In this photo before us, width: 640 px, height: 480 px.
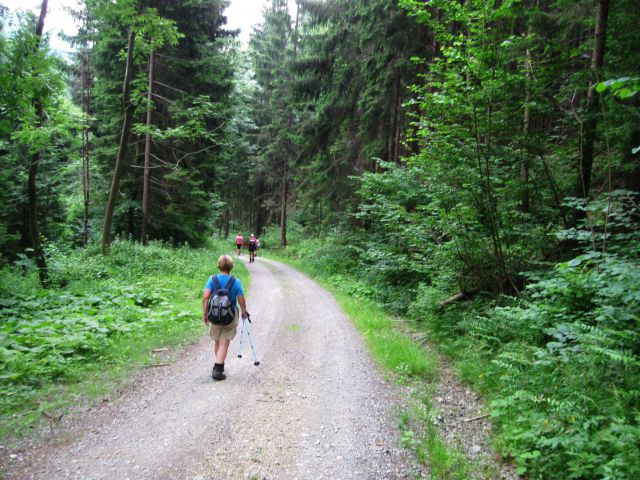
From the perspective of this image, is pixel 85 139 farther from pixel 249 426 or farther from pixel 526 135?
pixel 526 135

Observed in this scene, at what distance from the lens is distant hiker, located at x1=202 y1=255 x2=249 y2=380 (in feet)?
16.6

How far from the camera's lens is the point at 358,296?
11.4 m

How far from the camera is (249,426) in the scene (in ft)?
12.8

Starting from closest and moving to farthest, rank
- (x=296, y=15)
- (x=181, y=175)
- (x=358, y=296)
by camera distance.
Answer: (x=358, y=296) → (x=181, y=175) → (x=296, y=15)

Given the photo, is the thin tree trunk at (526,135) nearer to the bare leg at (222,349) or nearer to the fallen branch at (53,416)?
the bare leg at (222,349)

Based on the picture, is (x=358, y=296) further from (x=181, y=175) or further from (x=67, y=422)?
(x=181, y=175)

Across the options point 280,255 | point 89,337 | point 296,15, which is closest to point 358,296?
point 89,337

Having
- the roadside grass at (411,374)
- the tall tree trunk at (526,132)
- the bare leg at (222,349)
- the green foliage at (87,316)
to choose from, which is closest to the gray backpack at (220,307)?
the bare leg at (222,349)

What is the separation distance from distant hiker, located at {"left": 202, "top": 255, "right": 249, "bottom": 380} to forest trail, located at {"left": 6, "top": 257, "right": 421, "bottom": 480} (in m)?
0.35

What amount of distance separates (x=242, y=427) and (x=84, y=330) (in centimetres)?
426

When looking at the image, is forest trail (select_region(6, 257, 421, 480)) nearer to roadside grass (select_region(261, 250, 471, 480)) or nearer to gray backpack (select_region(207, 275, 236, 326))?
roadside grass (select_region(261, 250, 471, 480))

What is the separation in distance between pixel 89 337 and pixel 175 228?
13350mm

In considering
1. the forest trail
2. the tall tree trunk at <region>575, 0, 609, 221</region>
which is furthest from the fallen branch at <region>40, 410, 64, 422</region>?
the tall tree trunk at <region>575, 0, 609, 221</region>

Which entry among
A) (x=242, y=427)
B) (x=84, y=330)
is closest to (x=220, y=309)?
(x=242, y=427)
